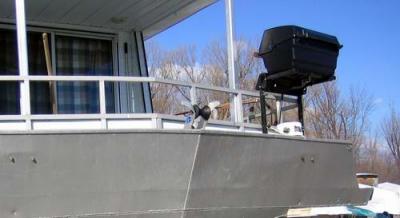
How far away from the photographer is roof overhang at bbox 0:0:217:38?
29.2 feet

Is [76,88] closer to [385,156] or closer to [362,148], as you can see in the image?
[362,148]

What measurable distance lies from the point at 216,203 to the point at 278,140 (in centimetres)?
113

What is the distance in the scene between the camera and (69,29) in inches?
383

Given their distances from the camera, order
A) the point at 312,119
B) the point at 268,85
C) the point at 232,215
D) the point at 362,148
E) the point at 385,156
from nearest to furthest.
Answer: the point at 232,215, the point at 268,85, the point at 312,119, the point at 362,148, the point at 385,156

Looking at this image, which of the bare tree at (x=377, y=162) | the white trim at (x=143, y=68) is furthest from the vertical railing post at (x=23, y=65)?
the bare tree at (x=377, y=162)

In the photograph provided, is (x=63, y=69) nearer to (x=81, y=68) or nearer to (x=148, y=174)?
(x=81, y=68)

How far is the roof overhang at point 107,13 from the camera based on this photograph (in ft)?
29.2

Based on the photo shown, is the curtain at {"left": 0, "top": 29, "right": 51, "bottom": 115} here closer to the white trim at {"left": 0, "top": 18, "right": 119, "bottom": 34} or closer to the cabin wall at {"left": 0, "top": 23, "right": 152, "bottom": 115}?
the white trim at {"left": 0, "top": 18, "right": 119, "bottom": 34}

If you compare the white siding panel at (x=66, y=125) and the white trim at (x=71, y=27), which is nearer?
the white siding panel at (x=66, y=125)

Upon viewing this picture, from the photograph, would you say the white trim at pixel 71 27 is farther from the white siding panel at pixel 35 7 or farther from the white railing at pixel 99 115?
the white railing at pixel 99 115

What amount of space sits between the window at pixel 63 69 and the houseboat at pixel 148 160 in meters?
0.07

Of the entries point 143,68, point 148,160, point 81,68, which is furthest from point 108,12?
point 148,160

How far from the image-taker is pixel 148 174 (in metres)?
6.02

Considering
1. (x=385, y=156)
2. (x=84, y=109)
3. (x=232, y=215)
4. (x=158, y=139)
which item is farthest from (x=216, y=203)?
(x=385, y=156)
